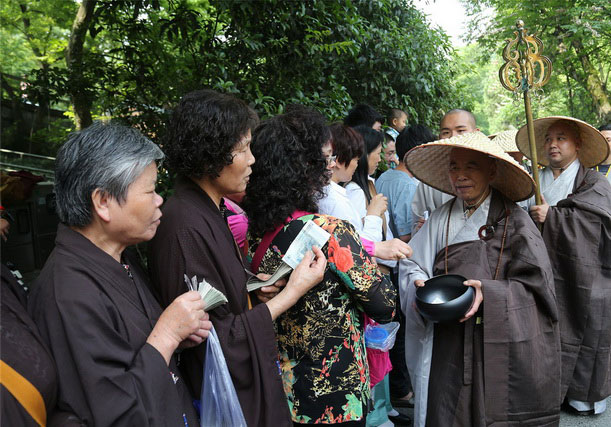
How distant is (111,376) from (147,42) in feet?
11.5

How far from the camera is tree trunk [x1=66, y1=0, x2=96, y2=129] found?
4.09 m

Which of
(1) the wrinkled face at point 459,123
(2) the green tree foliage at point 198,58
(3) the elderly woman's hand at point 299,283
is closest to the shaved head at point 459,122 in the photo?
(1) the wrinkled face at point 459,123

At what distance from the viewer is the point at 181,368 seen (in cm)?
171

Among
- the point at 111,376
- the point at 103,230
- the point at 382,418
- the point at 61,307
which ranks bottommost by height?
the point at 382,418

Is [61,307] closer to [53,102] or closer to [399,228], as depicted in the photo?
[399,228]

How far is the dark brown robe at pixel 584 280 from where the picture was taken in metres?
3.38

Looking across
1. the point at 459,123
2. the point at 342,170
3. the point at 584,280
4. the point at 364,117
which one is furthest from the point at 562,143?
the point at 342,170

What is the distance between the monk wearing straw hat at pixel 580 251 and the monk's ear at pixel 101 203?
2.88m

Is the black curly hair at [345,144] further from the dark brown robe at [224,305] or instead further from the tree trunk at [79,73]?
the tree trunk at [79,73]

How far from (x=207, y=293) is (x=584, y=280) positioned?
9.80 feet

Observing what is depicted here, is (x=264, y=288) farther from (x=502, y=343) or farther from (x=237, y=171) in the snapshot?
(x=502, y=343)

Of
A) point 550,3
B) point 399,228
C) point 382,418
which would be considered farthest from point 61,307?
point 550,3

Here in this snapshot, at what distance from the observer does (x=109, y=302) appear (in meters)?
1.34

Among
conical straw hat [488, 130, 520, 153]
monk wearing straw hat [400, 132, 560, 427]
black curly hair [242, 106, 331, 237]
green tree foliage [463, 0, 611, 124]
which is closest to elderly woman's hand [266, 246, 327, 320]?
black curly hair [242, 106, 331, 237]
